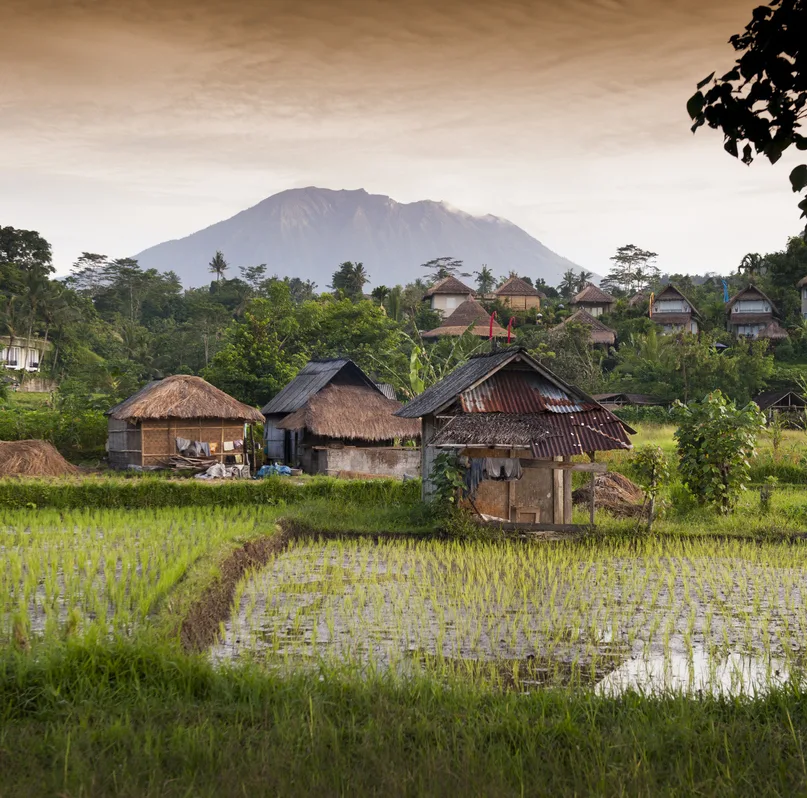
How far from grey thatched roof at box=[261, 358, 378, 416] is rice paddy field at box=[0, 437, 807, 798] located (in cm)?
1132

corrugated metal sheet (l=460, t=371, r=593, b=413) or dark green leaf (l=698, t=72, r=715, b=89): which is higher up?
dark green leaf (l=698, t=72, r=715, b=89)

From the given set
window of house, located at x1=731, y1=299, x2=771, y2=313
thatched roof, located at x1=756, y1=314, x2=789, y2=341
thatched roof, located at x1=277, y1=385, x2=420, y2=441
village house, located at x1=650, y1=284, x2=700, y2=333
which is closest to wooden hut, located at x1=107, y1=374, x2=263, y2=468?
thatched roof, located at x1=277, y1=385, x2=420, y2=441

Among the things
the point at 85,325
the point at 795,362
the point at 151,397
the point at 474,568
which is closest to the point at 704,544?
the point at 474,568

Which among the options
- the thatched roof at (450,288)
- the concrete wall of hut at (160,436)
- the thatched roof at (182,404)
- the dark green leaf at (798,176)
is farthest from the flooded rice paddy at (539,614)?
the thatched roof at (450,288)

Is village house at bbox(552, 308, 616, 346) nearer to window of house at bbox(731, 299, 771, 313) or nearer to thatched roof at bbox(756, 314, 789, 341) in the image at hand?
window of house at bbox(731, 299, 771, 313)

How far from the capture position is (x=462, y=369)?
16.7 metres

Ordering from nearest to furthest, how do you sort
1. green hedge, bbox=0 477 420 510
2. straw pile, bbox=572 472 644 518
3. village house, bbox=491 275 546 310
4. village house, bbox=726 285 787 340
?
straw pile, bbox=572 472 644 518 < green hedge, bbox=0 477 420 510 < village house, bbox=726 285 787 340 < village house, bbox=491 275 546 310

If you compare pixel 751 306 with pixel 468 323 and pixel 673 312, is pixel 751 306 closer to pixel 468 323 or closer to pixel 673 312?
pixel 673 312

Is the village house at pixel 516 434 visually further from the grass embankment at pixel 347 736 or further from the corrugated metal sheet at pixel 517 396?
the grass embankment at pixel 347 736

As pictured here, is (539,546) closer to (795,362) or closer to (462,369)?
(462,369)

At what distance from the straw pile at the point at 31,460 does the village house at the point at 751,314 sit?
3179 centimetres

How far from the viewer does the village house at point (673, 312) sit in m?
44.8

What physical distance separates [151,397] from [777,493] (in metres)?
14.8

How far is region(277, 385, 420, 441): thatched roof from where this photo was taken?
75.5ft
